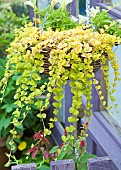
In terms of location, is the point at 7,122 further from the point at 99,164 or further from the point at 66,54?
the point at 66,54

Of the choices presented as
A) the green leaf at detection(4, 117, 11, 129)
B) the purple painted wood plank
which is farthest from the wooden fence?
the green leaf at detection(4, 117, 11, 129)

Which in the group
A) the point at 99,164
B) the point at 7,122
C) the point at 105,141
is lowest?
the point at 7,122

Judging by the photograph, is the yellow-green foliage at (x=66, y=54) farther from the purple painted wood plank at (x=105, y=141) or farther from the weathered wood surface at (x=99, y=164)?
the purple painted wood plank at (x=105, y=141)

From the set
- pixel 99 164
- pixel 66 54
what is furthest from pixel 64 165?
pixel 66 54

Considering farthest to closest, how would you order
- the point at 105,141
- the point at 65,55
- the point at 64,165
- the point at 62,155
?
the point at 105,141
the point at 62,155
the point at 64,165
the point at 65,55

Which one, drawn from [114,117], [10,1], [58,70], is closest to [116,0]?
[114,117]

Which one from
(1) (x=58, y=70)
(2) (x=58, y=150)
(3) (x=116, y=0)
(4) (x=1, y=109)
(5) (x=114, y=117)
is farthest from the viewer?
(4) (x=1, y=109)

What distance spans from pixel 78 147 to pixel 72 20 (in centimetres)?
56

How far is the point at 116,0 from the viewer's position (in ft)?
7.68

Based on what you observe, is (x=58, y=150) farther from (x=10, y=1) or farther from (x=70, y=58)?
(x=10, y=1)

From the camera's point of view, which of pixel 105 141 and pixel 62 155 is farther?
pixel 105 141

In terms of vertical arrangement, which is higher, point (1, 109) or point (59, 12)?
point (59, 12)

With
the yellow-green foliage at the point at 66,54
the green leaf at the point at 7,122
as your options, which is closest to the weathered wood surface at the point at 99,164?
the yellow-green foliage at the point at 66,54

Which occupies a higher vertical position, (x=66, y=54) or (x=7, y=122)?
(x=66, y=54)
